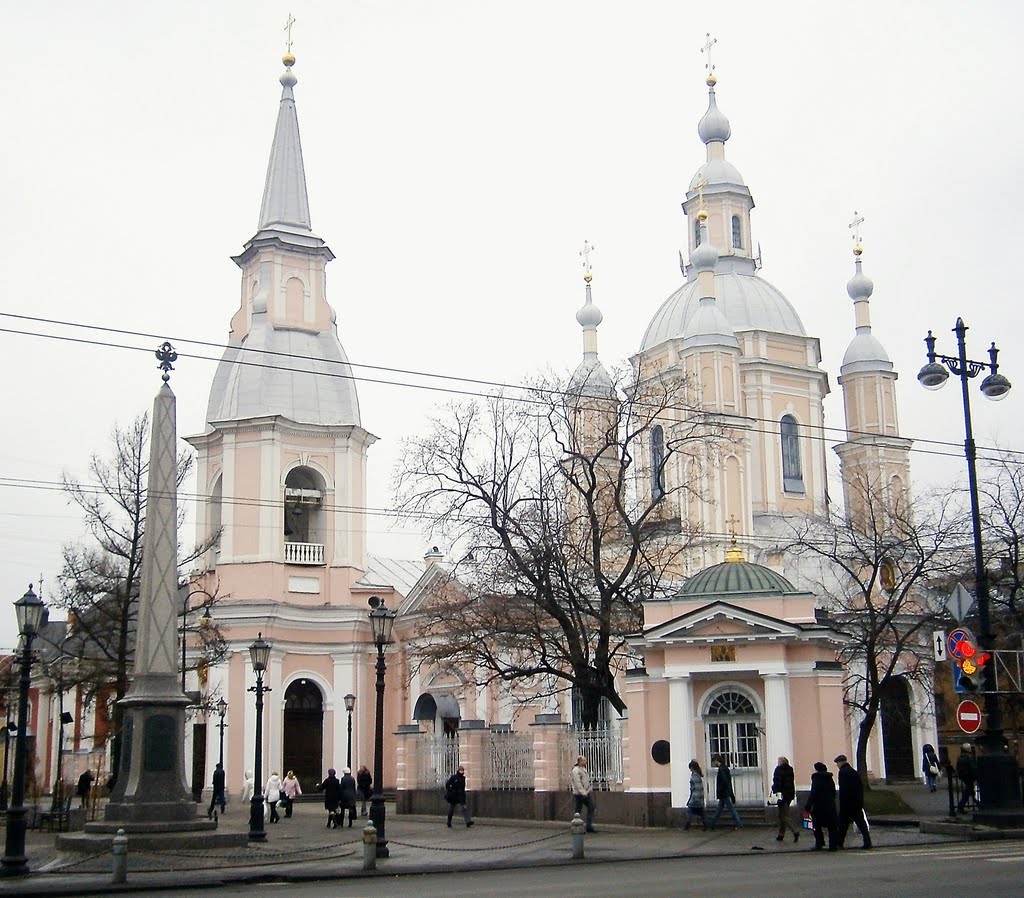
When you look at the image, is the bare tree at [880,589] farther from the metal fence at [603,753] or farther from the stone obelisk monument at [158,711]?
the stone obelisk monument at [158,711]

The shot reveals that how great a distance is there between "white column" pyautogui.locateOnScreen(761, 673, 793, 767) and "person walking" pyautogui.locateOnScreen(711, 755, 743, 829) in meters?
1.03

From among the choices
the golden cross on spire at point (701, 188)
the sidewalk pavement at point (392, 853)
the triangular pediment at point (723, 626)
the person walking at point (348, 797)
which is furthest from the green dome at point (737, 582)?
the golden cross on spire at point (701, 188)

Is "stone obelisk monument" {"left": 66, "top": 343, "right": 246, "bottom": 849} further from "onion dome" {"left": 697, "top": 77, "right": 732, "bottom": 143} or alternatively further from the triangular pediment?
"onion dome" {"left": 697, "top": 77, "right": 732, "bottom": 143}

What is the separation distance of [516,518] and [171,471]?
382 inches

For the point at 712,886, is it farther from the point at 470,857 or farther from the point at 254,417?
the point at 254,417

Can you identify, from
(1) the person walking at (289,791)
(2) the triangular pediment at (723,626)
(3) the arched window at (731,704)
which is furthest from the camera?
(1) the person walking at (289,791)

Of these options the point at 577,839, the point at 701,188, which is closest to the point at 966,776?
the point at 577,839

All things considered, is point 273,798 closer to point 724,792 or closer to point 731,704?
point 731,704

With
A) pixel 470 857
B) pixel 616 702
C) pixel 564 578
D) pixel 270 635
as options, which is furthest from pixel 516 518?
pixel 270 635

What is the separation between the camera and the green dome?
92.1ft

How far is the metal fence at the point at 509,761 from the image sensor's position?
3195 cm

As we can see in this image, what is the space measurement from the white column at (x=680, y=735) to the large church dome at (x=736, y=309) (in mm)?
27226

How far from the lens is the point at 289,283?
48406 millimetres

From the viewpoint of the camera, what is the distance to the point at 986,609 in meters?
22.2
